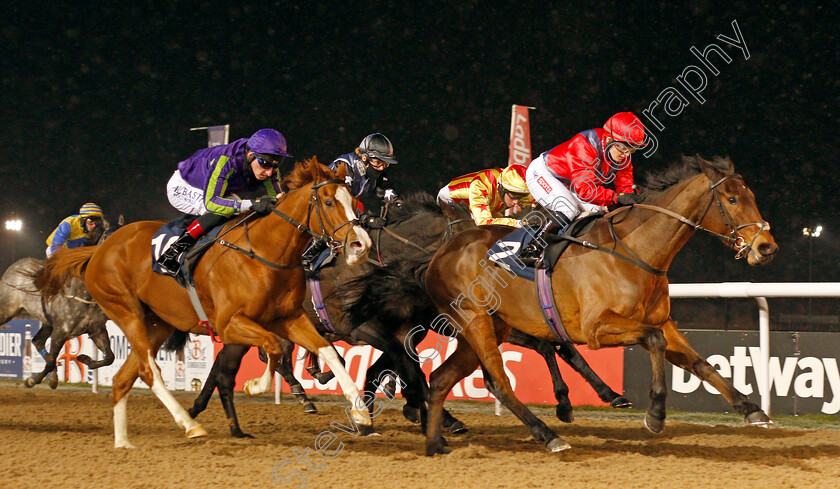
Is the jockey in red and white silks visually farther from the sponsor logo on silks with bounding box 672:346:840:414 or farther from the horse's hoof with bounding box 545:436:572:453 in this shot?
the sponsor logo on silks with bounding box 672:346:840:414

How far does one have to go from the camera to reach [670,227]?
4.34 metres

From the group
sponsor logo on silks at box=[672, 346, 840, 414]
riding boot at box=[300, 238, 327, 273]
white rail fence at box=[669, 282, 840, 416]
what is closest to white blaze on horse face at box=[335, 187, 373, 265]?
riding boot at box=[300, 238, 327, 273]

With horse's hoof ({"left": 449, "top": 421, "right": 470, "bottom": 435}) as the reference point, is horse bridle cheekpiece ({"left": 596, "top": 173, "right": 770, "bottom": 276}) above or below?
above

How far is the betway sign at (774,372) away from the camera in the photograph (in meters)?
5.80

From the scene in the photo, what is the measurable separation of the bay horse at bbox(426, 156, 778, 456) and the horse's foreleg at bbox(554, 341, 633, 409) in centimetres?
62

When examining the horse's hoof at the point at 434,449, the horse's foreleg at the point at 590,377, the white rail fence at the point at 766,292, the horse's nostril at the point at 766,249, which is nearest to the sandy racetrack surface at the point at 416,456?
the horse's hoof at the point at 434,449

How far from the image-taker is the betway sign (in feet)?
19.0

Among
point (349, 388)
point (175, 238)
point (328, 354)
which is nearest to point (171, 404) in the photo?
point (175, 238)

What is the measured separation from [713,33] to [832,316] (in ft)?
22.2

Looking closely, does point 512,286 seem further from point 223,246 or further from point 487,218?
point 223,246

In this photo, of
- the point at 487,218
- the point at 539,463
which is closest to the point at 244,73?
the point at 487,218

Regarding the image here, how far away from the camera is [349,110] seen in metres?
25.9

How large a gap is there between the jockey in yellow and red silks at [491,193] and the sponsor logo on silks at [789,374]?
A: 2076 mm

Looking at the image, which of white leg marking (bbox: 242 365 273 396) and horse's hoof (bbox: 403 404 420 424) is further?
horse's hoof (bbox: 403 404 420 424)
